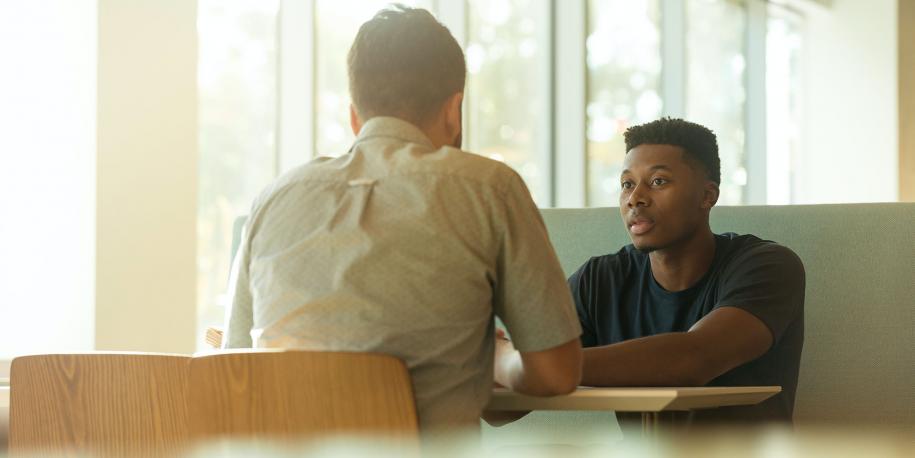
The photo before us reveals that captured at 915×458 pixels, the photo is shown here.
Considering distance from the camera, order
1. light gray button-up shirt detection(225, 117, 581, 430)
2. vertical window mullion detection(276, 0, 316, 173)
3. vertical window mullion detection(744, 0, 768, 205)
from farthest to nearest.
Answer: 1. vertical window mullion detection(744, 0, 768, 205)
2. vertical window mullion detection(276, 0, 316, 173)
3. light gray button-up shirt detection(225, 117, 581, 430)

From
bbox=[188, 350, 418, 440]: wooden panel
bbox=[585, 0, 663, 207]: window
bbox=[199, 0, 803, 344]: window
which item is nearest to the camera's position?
bbox=[188, 350, 418, 440]: wooden panel

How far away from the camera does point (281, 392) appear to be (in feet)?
3.72

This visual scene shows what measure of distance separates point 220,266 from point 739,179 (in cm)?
523

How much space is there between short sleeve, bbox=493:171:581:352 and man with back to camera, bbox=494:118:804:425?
1.63ft

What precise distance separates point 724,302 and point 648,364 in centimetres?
32

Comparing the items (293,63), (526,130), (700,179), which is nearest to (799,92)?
(526,130)

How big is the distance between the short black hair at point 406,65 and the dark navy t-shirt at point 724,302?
63 centimetres

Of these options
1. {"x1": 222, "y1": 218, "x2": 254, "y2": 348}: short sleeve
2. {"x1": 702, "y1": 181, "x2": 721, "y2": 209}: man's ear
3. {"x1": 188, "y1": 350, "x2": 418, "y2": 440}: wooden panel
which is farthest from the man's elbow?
{"x1": 702, "y1": 181, "x2": 721, "y2": 209}: man's ear

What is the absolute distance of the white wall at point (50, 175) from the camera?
3219 millimetres

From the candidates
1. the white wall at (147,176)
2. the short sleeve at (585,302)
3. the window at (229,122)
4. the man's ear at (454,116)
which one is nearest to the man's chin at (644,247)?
the short sleeve at (585,302)

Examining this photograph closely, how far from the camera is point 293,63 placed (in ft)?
14.8

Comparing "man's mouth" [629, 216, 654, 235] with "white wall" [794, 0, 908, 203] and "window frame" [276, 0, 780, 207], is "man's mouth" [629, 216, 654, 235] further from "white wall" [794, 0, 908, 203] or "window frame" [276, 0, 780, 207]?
"white wall" [794, 0, 908, 203]

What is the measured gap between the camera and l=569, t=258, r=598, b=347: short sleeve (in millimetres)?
2494

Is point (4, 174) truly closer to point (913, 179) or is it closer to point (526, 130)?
point (526, 130)
